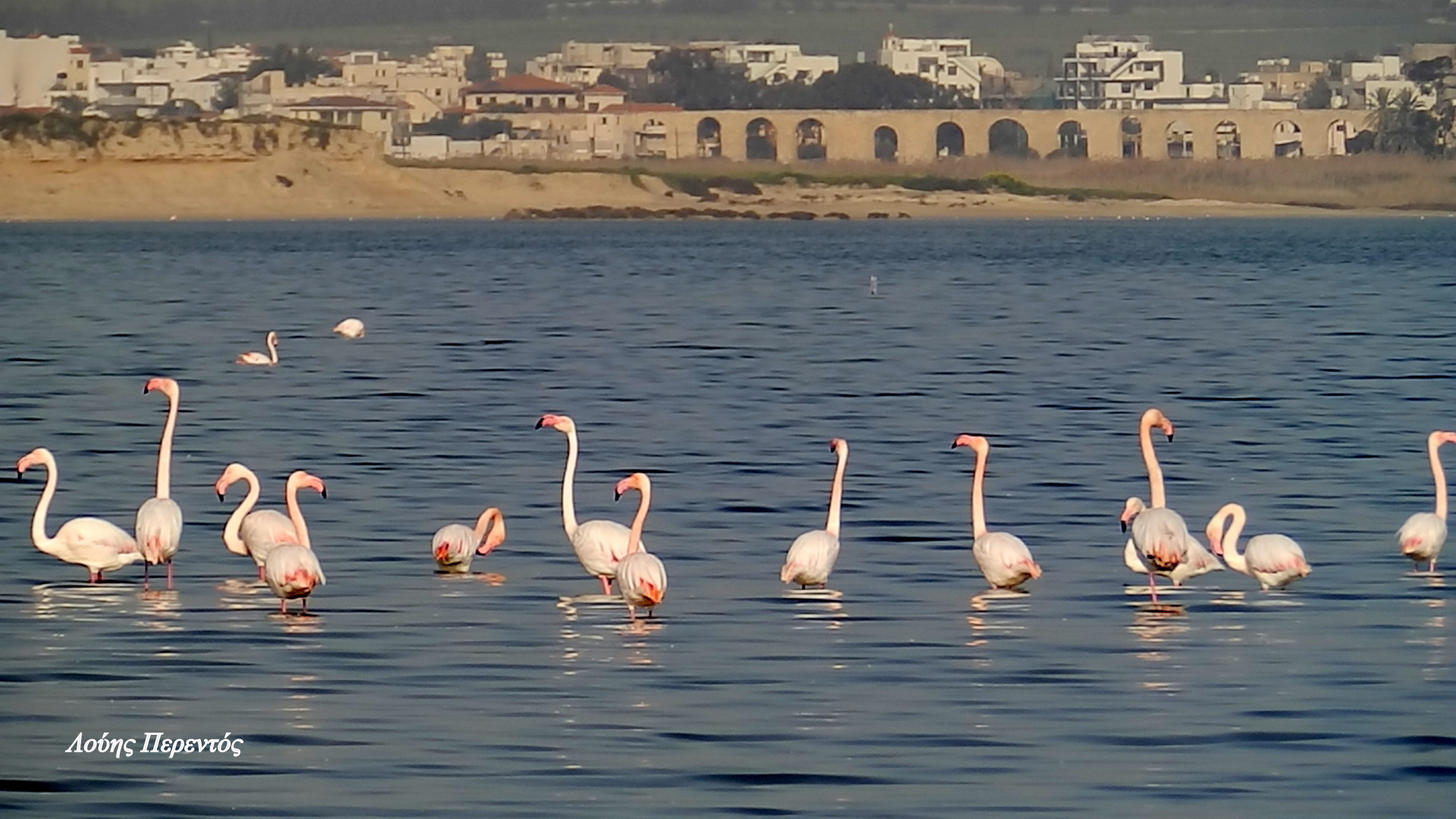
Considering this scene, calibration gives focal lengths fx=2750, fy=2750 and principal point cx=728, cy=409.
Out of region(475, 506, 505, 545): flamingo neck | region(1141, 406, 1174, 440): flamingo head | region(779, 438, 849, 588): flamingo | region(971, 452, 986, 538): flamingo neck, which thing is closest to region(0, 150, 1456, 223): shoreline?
region(475, 506, 505, 545): flamingo neck

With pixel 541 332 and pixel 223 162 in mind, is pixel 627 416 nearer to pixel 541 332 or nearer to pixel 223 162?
pixel 541 332

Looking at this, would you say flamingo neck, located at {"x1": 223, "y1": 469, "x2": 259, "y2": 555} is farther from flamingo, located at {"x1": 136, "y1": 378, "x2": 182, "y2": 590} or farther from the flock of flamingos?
flamingo, located at {"x1": 136, "y1": 378, "x2": 182, "y2": 590}

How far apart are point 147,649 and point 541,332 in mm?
33829

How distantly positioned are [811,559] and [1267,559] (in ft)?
9.46

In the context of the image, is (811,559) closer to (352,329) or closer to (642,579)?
(642,579)

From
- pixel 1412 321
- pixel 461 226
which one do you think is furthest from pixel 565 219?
pixel 1412 321

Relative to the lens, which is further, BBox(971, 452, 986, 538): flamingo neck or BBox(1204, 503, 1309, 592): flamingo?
BBox(971, 452, 986, 538): flamingo neck

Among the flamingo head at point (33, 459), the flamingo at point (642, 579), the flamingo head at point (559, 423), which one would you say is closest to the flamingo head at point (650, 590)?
the flamingo at point (642, 579)

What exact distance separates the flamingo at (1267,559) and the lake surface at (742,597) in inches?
9.1

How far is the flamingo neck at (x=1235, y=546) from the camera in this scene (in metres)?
17.7

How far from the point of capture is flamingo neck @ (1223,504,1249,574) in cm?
1770

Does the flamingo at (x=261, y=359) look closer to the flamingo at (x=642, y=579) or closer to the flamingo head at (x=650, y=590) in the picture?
the flamingo at (x=642, y=579)

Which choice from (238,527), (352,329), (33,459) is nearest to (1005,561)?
(238,527)

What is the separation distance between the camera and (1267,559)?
1741 centimetres
